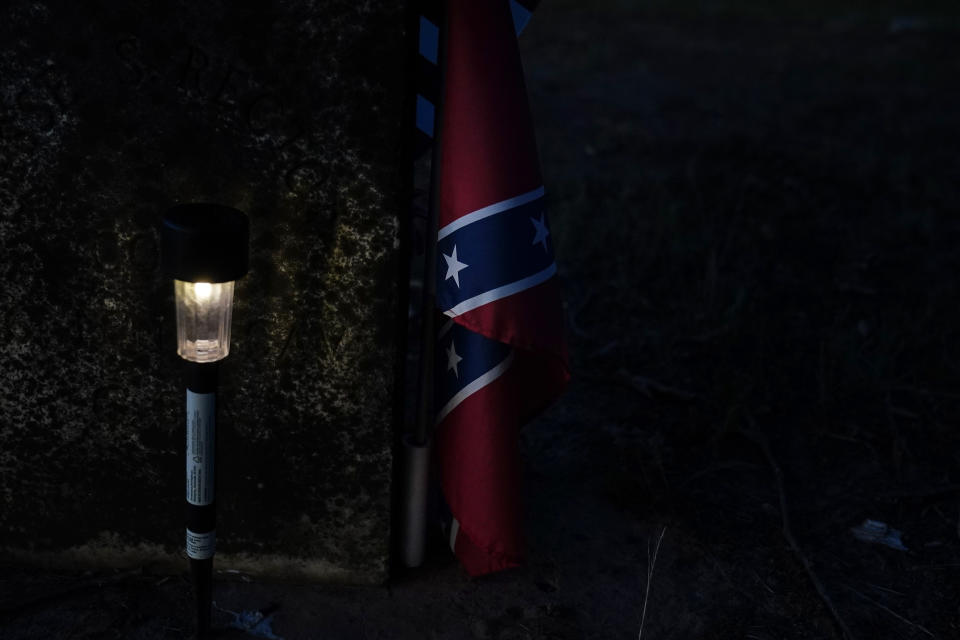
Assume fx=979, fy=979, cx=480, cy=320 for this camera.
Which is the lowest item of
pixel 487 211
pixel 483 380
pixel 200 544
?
pixel 200 544

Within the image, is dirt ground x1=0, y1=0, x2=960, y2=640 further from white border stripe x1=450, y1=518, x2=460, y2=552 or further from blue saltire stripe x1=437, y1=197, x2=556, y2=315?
blue saltire stripe x1=437, y1=197, x2=556, y2=315

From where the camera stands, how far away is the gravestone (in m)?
2.45

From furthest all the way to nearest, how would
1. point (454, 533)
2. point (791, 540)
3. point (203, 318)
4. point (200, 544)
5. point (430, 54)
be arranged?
point (791, 540) → point (454, 533) → point (430, 54) → point (200, 544) → point (203, 318)

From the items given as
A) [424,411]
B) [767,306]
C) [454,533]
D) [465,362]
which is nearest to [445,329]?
[465,362]

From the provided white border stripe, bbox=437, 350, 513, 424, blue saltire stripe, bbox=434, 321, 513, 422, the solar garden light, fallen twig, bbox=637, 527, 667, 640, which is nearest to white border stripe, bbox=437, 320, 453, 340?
blue saltire stripe, bbox=434, 321, 513, 422

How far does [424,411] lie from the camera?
3012 millimetres

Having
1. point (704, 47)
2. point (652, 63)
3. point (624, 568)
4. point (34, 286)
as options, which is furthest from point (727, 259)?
point (704, 47)

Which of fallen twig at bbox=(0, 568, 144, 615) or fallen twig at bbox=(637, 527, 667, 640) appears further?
fallen twig at bbox=(637, 527, 667, 640)

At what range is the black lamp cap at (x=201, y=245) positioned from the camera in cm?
215

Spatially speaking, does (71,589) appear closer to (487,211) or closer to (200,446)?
(200,446)

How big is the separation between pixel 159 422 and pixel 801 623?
207 centimetres

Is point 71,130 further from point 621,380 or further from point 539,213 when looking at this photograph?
point 621,380

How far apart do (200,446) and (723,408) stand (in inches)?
101

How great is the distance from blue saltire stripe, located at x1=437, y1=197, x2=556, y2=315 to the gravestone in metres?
0.15
